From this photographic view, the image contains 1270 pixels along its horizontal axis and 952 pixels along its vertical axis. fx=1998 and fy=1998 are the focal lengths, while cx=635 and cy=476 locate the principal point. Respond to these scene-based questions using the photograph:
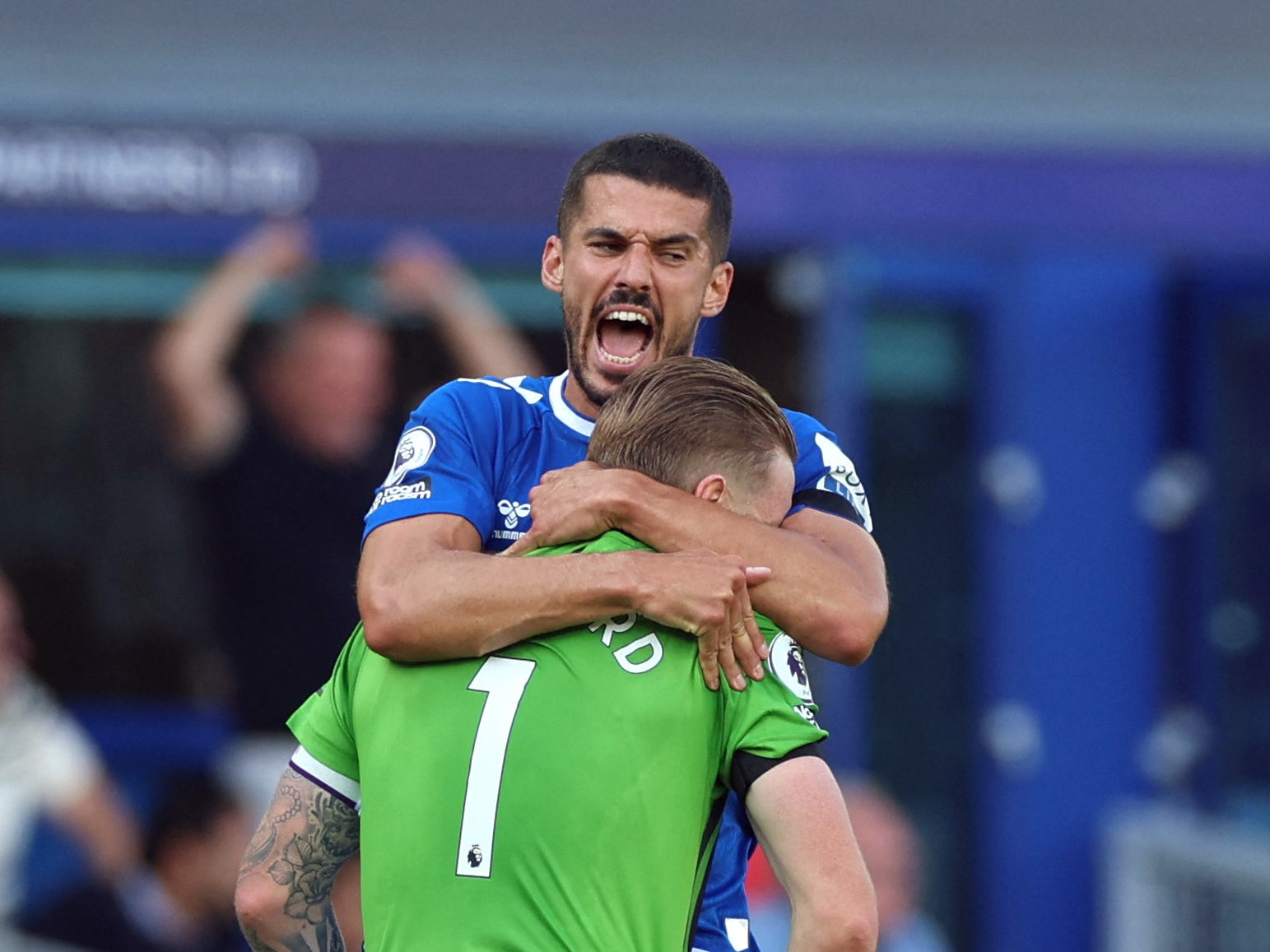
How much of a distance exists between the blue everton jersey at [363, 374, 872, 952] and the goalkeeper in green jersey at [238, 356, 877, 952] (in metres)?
0.17

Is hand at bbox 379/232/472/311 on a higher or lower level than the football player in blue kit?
higher

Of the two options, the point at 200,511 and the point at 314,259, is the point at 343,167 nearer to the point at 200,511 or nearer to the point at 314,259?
the point at 314,259

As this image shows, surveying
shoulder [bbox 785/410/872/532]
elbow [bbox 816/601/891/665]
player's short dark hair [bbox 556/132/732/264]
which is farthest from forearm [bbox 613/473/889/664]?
player's short dark hair [bbox 556/132/732/264]

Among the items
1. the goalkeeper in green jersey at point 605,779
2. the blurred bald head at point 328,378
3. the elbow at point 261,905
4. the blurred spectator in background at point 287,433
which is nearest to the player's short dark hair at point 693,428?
the goalkeeper in green jersey at point 605,779

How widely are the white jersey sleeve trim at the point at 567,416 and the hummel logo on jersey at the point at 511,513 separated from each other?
0.50ft

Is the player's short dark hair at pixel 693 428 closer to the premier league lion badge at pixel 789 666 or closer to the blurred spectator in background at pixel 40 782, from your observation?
the premier league lion badge at pixel 789 666

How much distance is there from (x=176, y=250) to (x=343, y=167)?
23.4 inches

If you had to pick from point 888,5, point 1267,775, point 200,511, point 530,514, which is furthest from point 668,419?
point 1267,775

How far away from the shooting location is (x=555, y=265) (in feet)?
10.1

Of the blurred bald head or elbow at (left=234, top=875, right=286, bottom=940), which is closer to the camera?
elbow at (left=234, top=875, right=286, bottom=940)

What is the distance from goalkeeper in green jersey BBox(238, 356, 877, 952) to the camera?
2350mm

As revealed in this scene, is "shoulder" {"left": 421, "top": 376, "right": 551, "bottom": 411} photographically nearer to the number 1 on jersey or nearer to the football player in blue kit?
the football player in blue kit

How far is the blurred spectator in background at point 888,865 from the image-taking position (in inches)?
253

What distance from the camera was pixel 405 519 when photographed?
8.95 ft
